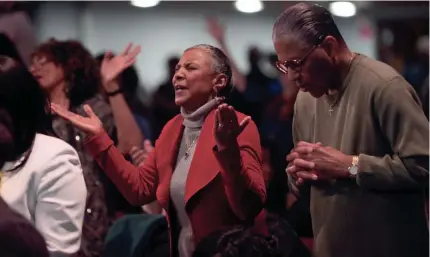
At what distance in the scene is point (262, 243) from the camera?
1.58 meters

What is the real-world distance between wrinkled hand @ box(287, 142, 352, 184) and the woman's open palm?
0.42 m

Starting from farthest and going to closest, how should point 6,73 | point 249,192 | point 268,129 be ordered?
1. point 268,129
2. point 249,192
3. point 6,73

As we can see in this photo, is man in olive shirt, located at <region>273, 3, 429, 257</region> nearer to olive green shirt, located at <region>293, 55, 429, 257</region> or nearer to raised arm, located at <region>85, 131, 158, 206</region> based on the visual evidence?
olive green shirt, located at <region>293, 55, 429, 257</region>

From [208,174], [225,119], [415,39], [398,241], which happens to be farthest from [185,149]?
[415,39]

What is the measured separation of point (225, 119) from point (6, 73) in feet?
1.31

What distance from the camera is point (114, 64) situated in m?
1.87

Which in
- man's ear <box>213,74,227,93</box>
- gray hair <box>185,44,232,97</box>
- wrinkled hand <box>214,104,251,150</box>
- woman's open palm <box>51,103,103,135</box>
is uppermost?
gray hair <box>185,44,232,97</box>

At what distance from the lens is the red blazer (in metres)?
1.61

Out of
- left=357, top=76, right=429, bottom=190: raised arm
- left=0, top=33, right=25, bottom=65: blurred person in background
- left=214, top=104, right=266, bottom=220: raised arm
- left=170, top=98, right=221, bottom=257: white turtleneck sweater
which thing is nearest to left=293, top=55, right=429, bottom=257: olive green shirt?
left=357, top=76, right=429, bottom=190: raised arm

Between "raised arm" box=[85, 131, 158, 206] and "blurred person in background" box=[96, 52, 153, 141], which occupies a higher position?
"blurred person in background" box=[96, 52, 153, 141]

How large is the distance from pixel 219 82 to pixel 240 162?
0.61ft

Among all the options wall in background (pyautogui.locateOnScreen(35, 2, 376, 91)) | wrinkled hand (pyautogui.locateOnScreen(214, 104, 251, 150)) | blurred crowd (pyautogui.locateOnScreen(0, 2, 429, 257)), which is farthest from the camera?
wall in background (pyautogui.locateOnScreen(35, 2, 376, 91))

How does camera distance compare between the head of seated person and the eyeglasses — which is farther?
the eyeglasses

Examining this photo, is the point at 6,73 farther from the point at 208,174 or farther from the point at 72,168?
the point at 208,174
